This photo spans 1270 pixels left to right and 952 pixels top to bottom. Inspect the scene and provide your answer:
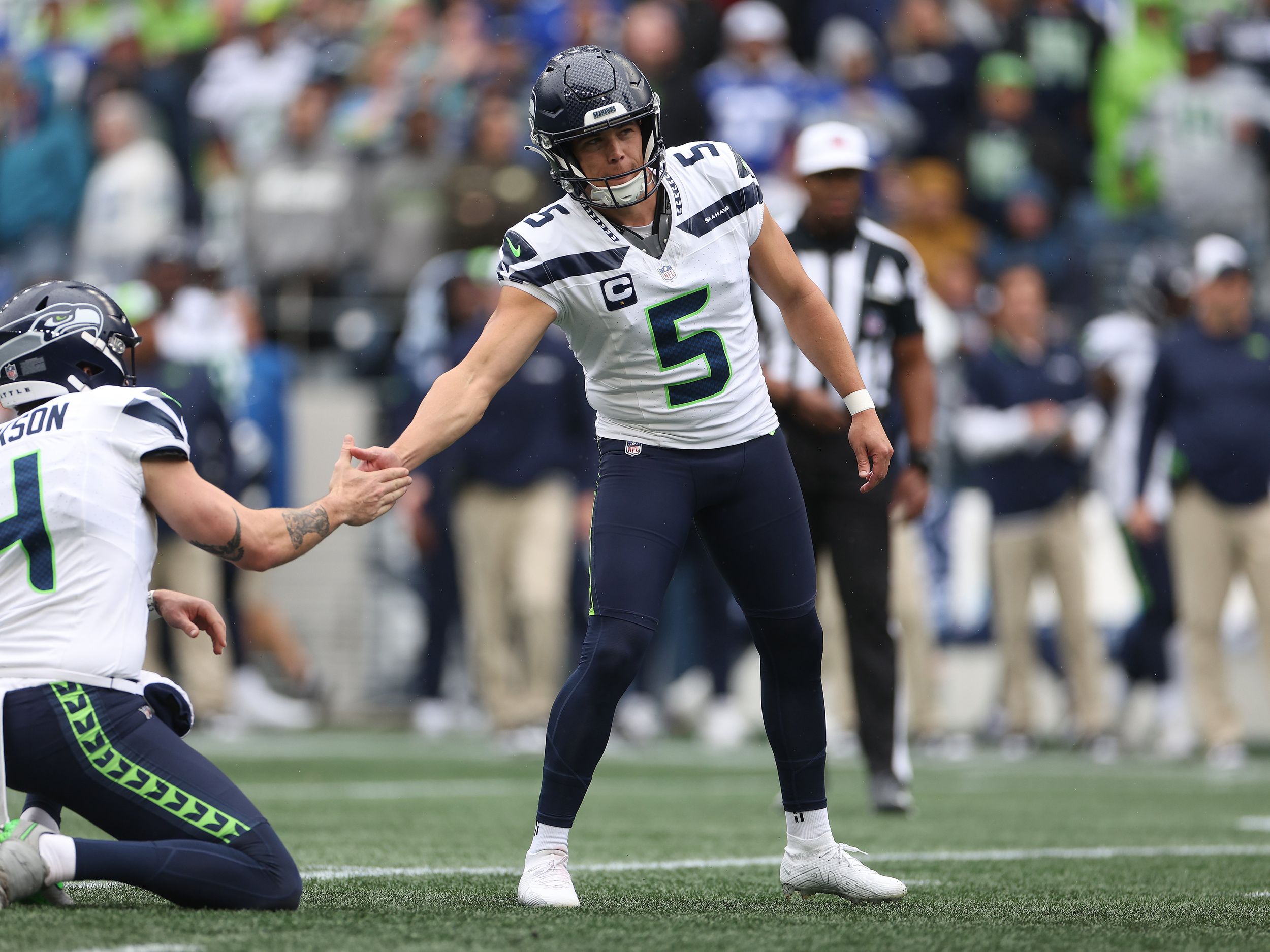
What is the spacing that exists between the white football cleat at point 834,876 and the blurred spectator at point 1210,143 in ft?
33.3

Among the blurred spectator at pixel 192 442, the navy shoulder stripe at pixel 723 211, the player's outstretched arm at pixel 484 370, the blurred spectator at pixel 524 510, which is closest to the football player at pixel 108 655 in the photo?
the player's outstretched arm at pixel 484 370

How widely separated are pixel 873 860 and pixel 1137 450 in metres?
5.95

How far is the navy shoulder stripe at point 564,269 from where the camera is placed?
4.70 metres

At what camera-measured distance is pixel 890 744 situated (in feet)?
24.8

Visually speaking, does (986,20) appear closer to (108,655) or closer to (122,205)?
(122,205)

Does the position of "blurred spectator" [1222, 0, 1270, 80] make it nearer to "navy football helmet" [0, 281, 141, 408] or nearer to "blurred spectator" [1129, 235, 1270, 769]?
"blurred spectator" [1129, 235, 1270, 769]

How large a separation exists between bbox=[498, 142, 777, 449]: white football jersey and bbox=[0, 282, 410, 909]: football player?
87 centimetres

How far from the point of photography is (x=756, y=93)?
14156 mm

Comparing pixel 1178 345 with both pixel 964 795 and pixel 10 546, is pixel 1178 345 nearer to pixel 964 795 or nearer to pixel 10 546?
pixel 964 795

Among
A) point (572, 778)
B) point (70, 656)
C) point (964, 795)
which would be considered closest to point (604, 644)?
point (572, 778)

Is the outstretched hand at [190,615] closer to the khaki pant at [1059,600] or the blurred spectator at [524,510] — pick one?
the blurred spectator at [524,510]

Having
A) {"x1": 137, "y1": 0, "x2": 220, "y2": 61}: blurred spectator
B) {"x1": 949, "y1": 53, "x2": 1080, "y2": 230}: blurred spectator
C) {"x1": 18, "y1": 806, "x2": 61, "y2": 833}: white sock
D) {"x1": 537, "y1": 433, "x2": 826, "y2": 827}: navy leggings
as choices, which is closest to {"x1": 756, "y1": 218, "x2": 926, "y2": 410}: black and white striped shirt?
{"x1": 537, "y1": 433, "x2": 826, "y2": 827}: navy leggings

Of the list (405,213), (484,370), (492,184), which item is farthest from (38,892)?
(405,213)

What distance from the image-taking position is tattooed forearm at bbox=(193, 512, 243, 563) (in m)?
4.32
